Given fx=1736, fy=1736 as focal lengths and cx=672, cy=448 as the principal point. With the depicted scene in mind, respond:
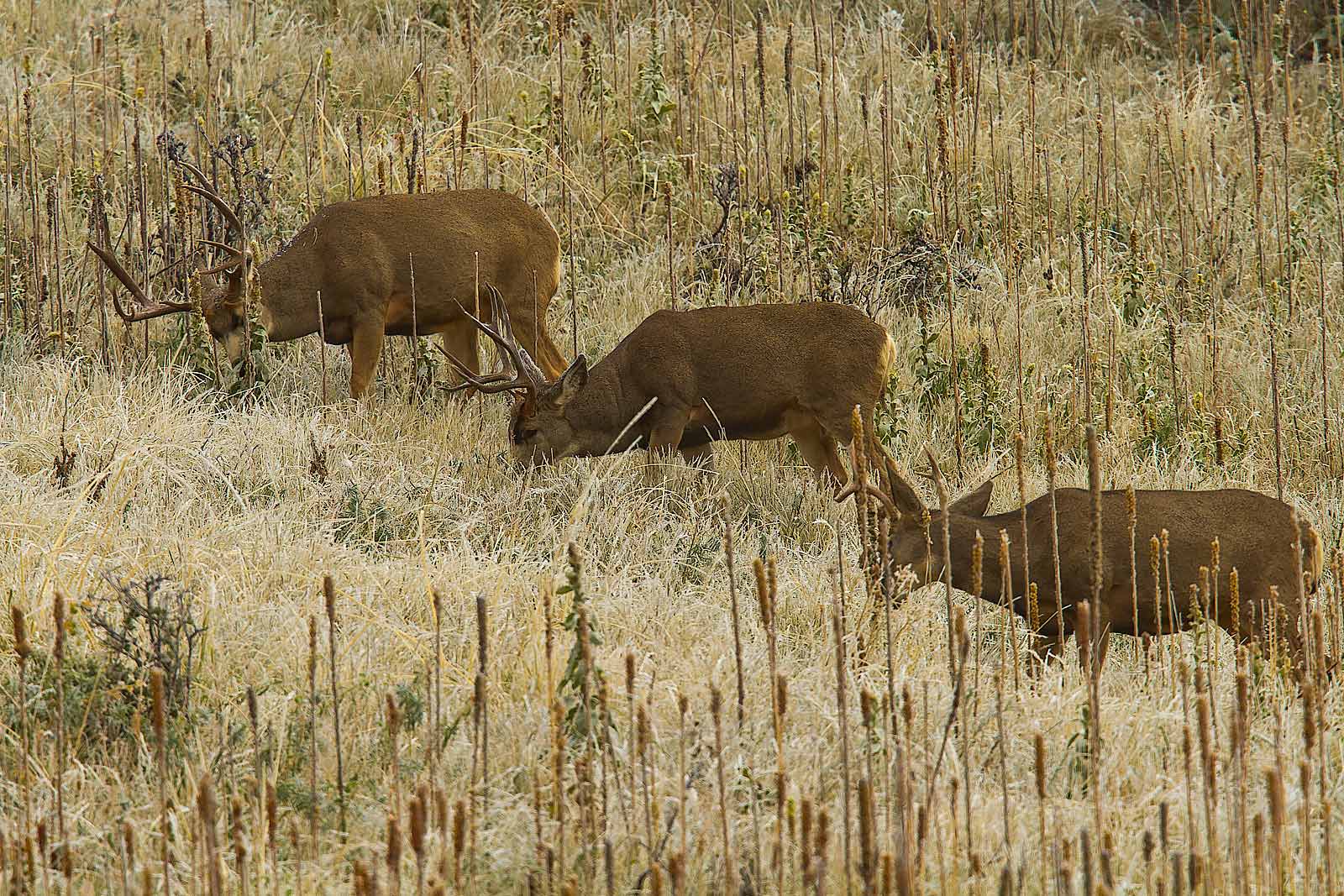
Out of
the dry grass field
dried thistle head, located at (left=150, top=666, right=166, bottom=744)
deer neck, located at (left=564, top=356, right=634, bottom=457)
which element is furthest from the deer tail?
dried thistle head, located at (left=150, top=666, right=166, bottom=744)

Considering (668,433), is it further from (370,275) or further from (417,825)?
(417,825)

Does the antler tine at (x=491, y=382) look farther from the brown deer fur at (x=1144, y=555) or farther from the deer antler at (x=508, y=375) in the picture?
the brown deer fur at (x=1144, y=555)

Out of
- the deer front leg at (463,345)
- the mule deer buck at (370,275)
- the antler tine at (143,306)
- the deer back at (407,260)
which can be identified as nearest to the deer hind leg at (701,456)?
the mule deer buck at (370,275)

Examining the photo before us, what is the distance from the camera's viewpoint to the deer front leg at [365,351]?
8891mm

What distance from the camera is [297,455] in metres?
7.77

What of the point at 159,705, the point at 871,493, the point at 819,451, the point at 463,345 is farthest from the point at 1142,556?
the point at 463,345

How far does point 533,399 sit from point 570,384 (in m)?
0.21

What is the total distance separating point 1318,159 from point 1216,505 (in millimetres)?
6092

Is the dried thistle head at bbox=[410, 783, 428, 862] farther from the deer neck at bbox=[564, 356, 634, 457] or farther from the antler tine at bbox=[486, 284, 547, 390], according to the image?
the deer neck at bbox=[564, 356, 634, 457]

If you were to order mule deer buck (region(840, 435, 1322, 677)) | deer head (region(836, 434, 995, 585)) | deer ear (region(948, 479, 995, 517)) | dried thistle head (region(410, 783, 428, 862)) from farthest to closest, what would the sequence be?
deer ear (region(948, 479, 995, 517)) < deer head (region(836, 434, 995, 585)) < mule deer buck (region(840, 435, 1322, 677)) < dried thistle head (region(410, 783, 428, 862))

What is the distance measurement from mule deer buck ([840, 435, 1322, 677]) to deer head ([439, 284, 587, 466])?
2406 mm

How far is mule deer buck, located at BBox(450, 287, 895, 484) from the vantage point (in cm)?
823

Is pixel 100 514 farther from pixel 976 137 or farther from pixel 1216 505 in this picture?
pixel 976 137

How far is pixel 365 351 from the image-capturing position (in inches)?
350
